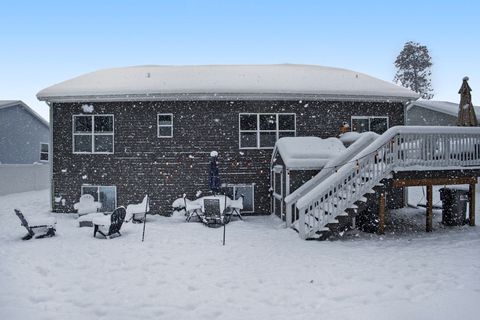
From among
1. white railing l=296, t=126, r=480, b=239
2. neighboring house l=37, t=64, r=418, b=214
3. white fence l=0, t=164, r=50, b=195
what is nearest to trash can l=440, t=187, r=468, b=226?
white railing l=296, t=126, r=480, b=239

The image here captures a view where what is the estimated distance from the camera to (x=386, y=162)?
10.4 meters

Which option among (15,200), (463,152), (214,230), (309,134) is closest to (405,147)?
(463,152)

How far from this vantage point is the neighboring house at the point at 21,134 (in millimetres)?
23188

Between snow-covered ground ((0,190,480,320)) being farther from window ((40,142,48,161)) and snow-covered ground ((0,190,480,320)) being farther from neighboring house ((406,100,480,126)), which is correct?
window ((40,142,48,161))

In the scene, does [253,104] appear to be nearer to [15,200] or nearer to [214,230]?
[214,230]

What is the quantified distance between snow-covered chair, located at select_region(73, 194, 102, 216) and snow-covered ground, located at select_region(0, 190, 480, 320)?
276cm

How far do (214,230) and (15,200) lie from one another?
13.3 meters

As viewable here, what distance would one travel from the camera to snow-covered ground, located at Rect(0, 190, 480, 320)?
5.46 m

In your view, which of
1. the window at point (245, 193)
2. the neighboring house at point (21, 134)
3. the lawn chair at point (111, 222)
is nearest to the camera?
the lawn chair at point (111, 222)

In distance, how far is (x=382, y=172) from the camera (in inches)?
406

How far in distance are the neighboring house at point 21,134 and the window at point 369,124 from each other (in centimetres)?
2061

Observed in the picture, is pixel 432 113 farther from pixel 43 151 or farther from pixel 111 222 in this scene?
pixel 43 151

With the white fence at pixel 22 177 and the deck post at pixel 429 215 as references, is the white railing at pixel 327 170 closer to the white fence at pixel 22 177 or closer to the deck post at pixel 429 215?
the deck post at pixel 429 215

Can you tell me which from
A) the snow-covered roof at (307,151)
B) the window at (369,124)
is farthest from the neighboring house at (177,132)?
the snow-covered roof at (307,151)
